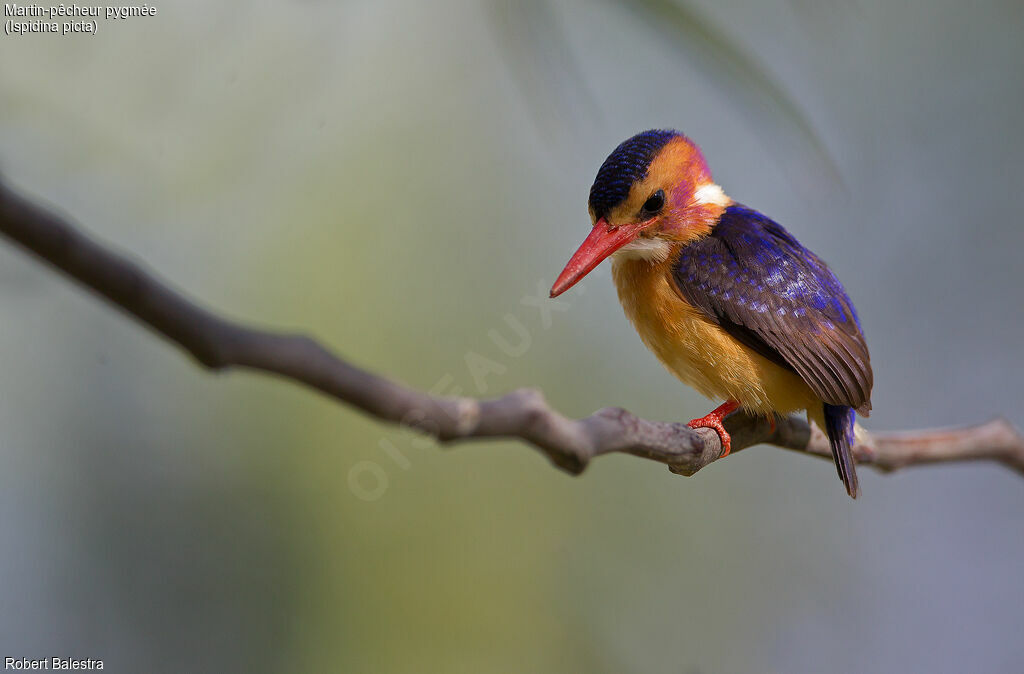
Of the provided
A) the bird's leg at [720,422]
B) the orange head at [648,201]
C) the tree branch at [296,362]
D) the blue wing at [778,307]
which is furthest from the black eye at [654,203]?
the tree branch at [296,362]

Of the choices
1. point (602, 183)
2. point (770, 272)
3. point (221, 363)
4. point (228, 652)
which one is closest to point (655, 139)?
point (602, 183)

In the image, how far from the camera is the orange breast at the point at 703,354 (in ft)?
5.24

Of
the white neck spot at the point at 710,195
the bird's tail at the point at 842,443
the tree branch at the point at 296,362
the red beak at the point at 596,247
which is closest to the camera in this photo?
the tree branch at the point at 296,362

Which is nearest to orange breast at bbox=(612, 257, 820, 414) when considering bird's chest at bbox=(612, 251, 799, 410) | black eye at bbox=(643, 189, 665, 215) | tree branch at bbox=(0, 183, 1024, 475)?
bird's chest at bbox=(612, 251, 799, 410)

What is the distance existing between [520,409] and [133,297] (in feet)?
1.02

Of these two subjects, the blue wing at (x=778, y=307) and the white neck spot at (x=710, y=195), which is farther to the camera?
the white neck spot at (x=710, y=195)

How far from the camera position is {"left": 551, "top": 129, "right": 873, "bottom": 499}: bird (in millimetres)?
1560

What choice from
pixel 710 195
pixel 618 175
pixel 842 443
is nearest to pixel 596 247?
pixel 618 175

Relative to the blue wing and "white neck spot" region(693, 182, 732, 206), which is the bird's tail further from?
"white neck spot" region(693, 182, 732, 206)

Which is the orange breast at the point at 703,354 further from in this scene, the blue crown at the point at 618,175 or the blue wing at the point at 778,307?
the blue crown at the point at 618,175

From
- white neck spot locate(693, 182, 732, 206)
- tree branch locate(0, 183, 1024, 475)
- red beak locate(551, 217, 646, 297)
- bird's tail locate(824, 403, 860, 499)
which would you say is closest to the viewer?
tree branch locate(0, 183, 1024, 475)

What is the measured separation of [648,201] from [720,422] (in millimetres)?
418

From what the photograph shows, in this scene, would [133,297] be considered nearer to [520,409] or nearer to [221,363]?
[221,363]

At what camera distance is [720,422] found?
5.25 feet
